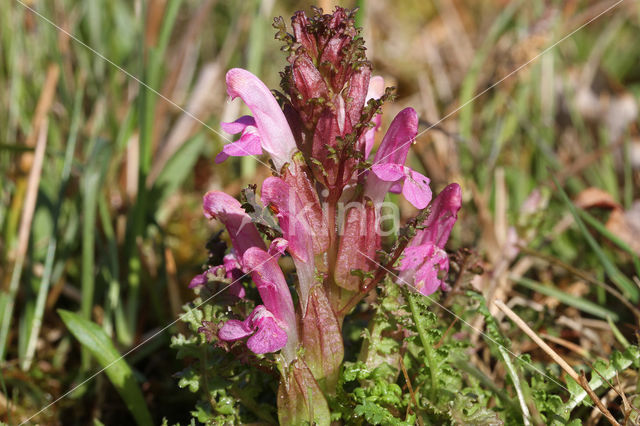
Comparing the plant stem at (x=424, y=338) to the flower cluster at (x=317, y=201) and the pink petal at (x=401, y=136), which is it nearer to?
the flower cluster at (x=317, y=201)

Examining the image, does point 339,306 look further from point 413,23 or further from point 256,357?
point 413,23

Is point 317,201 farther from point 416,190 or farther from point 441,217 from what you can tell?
point 441,217

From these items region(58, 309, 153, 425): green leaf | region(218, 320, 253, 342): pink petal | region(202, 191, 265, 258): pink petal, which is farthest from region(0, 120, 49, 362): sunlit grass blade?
region(218, 320, 253, 342): pink petal

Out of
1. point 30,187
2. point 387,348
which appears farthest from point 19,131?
point 387,348

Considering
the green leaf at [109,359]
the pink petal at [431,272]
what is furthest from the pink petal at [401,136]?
the green leaf at [109,359]

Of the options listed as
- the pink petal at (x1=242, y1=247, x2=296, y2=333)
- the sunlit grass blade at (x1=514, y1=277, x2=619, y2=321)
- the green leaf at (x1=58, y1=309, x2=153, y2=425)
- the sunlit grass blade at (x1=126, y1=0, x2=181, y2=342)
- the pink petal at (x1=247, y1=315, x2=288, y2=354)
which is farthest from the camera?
the sunlit grass blade at (x1=126, y1=0, x2=181, y2=342)

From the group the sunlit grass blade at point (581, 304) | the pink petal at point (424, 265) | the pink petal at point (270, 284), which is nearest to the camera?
the pink petal at point (270, 284)

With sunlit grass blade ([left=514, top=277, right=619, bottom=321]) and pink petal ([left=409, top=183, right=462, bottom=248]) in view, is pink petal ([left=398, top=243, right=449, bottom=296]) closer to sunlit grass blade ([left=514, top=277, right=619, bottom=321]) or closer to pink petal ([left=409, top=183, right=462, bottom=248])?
pink petal ([left=409, top=183, right=462, bottom=248])

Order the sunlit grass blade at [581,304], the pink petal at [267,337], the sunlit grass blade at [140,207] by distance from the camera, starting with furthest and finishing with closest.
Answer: the sunlit grass blade at [140,207] < the sunlit grass blade at [581,304] < the pink petal at [267,337]
